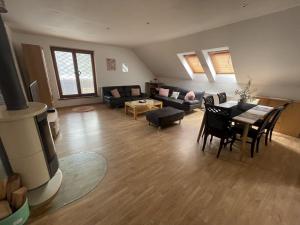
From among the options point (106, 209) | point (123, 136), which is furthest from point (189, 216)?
point (123, 136)

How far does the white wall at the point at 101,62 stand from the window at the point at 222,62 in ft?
12.2

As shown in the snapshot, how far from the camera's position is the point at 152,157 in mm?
2713

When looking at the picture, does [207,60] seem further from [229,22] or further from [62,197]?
[62,197]

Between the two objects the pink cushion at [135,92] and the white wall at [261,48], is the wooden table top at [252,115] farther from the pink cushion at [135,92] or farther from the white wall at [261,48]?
the pink cushion at [135,92]

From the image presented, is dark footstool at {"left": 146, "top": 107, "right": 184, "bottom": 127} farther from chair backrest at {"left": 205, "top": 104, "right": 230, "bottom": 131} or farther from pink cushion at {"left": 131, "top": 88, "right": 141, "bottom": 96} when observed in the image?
pink cushion at {"left": 131, "top": 88, "right": 141, "bottom": 96}

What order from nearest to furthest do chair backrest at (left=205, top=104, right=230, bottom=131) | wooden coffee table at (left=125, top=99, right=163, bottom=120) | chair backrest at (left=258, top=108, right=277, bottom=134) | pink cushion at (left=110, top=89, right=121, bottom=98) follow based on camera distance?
chair backrest at (left=258, top=108, right=277, bottom=134)
chair backrest at (left=205, top=104, right=230, bottom=131)
wooden coffee table at (left=125, top=99, right=163, bottom=120)
pink cushion at (left=110, top=89, right=121, bottom=98)

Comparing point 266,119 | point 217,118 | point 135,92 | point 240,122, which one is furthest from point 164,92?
point 266,119

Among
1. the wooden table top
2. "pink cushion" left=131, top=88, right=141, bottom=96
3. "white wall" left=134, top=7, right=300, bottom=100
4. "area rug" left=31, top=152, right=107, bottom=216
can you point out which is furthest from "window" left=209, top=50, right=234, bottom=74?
"area rug" left=31, top=152, right=107, bottom=216

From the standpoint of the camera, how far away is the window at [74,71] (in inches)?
212

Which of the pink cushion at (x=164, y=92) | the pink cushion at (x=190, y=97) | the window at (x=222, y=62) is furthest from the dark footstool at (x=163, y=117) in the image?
the window at (x=222, y=62)

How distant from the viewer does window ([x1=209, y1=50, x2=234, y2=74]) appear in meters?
4.62

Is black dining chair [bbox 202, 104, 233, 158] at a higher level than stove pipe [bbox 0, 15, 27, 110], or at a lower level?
lower

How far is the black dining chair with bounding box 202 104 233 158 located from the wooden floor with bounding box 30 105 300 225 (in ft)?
1.34

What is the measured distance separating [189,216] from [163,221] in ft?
0.99
